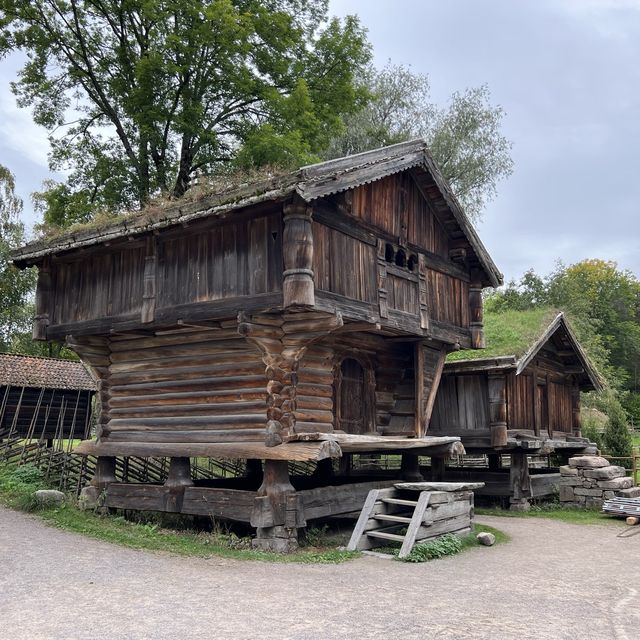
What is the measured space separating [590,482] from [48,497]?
1407 centimetres

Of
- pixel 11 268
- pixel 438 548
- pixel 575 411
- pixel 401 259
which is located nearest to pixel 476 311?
Answer: pixel 401 259

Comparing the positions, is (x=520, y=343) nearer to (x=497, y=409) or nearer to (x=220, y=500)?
(x=497, y=409)

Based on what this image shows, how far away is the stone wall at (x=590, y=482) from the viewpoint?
19.1 metres

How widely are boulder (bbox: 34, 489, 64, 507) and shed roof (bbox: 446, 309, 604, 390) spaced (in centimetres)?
999

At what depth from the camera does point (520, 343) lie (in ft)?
63.1

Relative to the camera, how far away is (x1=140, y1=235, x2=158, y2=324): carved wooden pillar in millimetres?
13195

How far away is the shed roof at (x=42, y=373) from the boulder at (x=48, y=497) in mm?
12104

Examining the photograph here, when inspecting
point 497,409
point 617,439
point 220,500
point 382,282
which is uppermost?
point 382,282

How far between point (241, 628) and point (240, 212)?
7.09m

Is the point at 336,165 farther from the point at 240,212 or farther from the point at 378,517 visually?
the point at 378,517

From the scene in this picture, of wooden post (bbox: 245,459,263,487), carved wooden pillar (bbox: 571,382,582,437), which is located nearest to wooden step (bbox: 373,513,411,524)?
wooden post (bbox: 245,459,263,487)

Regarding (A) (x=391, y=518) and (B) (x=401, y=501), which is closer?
(A) (x=391, y=518)

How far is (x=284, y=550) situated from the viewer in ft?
38.7

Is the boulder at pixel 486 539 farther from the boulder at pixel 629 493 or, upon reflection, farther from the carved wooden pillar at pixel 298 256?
the boulder at pixel 629 493
